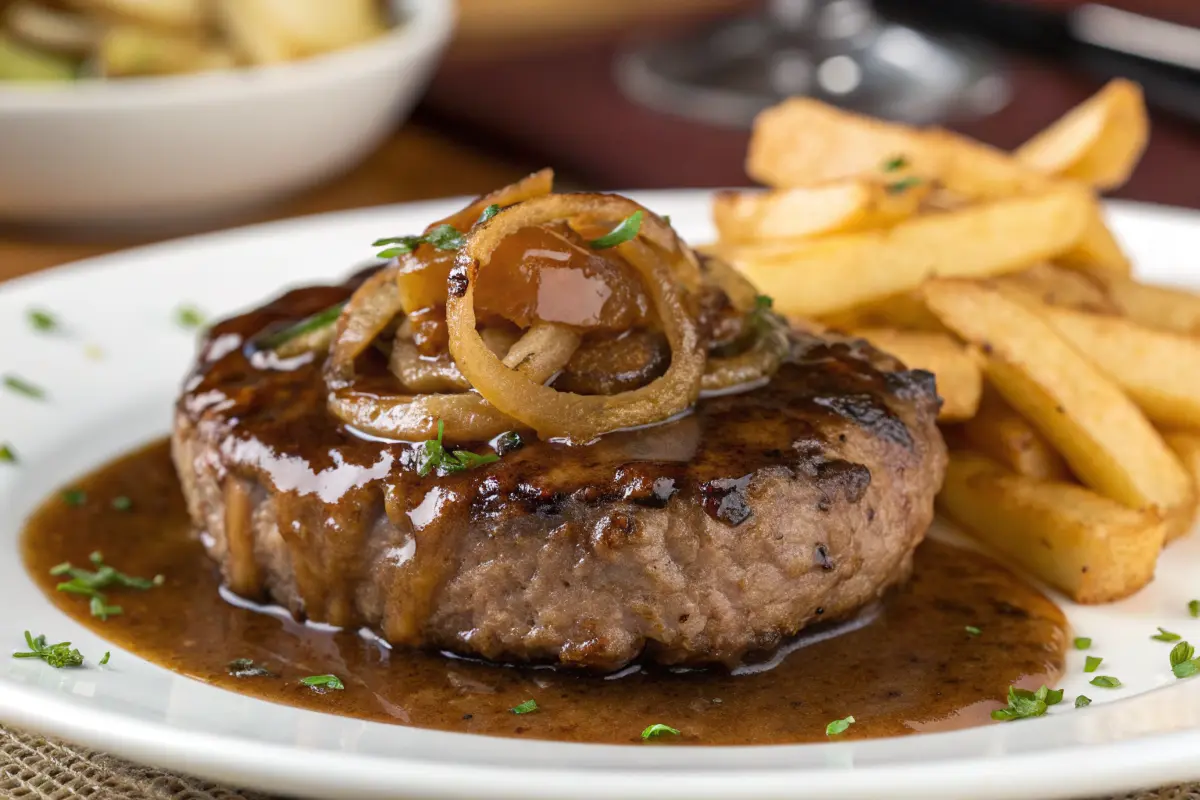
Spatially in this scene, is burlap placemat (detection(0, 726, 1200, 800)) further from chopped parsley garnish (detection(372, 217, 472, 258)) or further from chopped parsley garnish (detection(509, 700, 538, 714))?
chopped parsley garnish (detection(372, 217, 472, 258))

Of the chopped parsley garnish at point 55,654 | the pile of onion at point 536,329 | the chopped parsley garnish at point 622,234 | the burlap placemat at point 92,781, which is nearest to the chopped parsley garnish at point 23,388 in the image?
the pile of onion at point 536,329

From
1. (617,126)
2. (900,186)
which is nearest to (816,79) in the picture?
(617,126)

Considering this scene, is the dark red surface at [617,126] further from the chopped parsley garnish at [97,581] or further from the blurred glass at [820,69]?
the chopped parsley garnish at [97,581]

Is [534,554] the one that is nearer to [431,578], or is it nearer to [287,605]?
[431,578]

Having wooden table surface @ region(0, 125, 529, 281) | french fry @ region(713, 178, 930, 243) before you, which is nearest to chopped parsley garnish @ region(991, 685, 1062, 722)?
french fry @ region(713, 178, 930, 243)

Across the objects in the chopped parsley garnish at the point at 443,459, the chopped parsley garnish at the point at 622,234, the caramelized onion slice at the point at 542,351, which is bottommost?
the chopped parsley garnish at the point at 443,459

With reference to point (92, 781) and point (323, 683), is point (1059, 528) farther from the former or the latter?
point (92, 781)

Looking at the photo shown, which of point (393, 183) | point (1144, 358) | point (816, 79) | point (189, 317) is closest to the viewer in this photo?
point (1144, 358)

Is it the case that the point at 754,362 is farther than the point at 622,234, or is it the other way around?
the point at 754,362
